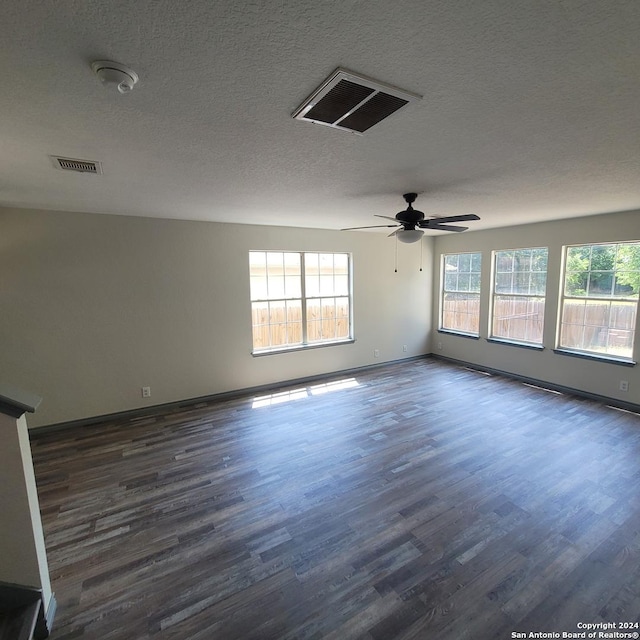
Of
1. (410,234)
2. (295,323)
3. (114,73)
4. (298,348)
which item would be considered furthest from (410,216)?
(298,348)

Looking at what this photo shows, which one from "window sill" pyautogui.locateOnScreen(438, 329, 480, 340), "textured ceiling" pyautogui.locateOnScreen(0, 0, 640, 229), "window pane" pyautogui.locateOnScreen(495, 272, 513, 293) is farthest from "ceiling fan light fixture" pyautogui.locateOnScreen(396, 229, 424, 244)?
"window sill" pyautogui.locateOnScreen(438, 329, 480, 340)

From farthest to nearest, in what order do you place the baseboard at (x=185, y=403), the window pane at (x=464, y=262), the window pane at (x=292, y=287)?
the window pane at (x=464, y=262)
the window pane at (x=292, y=287)
the baseboard at (x=185, y=403)

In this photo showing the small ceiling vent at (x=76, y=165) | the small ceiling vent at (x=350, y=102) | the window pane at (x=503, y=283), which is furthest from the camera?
the window pane at (x=503, y=283)

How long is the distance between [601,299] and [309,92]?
16.2 ft

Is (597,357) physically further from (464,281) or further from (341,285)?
(341,285)

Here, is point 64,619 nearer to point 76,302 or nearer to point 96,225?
point 76,302

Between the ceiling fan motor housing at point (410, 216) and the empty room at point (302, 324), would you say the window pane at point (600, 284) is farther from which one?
the ceiling fan motor housing at point (410, 216)

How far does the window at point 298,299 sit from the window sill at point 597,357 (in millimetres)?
3303

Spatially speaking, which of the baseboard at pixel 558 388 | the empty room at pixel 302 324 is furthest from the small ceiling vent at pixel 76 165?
the baseboard at pixel 558 388

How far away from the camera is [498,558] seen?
6.71ft

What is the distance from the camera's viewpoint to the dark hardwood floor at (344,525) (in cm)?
173

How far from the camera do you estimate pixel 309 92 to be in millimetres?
1393

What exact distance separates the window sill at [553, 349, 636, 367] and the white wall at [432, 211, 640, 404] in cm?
5

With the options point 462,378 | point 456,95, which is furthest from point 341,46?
point 462,378
